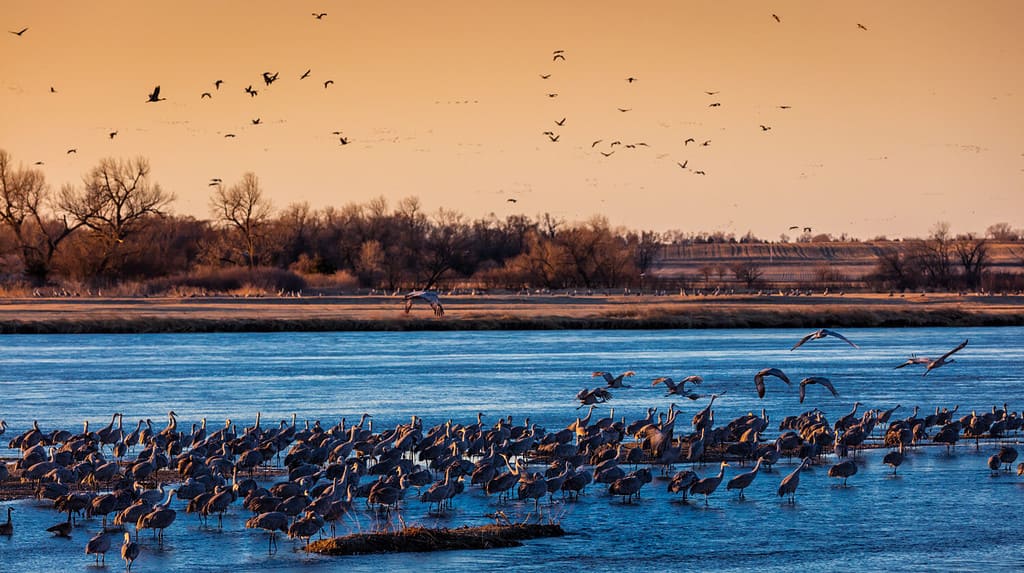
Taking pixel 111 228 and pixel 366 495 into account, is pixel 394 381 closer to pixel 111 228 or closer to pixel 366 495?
pixel 366 495

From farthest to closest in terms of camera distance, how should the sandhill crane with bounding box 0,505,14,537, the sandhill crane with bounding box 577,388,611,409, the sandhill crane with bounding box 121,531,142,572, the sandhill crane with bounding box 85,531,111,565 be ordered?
the sandhill crane with bounding box 577,388,611,409 < the sandhill crane with bounding box 0,505,14,537 < the sandhill crane with bounding box 85,531,111,565 < the sandhill crane with bounding box 121,531,142,572

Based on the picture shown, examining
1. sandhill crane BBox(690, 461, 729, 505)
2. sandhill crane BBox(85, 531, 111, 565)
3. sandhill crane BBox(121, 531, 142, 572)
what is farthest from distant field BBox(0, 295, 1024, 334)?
sandhill crane BBox(121, 531, 142, 572)

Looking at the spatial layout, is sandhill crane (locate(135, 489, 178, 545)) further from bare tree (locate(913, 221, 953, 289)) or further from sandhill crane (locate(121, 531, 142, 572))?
bare tree (locate(913, 221, 953, 289))

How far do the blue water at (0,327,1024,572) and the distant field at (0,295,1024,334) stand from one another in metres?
2.47

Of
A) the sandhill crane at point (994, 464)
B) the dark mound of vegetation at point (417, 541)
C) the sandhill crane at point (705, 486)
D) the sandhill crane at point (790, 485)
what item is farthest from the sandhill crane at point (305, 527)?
A: the sandhill crane at point (994, 464)

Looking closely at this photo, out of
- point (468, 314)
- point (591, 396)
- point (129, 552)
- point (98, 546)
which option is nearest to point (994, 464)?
point (591, 396)

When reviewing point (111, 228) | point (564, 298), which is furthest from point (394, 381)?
point (111, 228)

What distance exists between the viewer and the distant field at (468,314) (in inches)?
2422

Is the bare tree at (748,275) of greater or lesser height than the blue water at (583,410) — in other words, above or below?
above

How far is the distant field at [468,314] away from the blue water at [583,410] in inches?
97.1

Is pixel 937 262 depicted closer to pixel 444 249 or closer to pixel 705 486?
pixel 444 249

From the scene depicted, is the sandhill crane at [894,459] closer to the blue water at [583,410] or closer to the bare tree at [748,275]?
the blue water at [583,410]

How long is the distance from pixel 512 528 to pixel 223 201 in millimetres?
93940

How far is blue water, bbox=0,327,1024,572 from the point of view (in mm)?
14797
